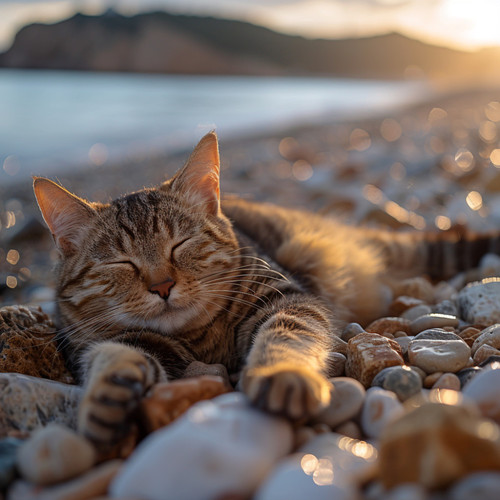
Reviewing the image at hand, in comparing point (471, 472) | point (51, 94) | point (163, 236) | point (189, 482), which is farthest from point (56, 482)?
point (51, 94)

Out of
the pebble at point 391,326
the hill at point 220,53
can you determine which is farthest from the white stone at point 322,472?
the hill at point 220,53

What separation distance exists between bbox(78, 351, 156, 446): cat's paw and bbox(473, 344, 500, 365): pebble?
1.26 m

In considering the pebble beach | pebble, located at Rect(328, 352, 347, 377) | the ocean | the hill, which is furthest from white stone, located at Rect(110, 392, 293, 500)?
the hill

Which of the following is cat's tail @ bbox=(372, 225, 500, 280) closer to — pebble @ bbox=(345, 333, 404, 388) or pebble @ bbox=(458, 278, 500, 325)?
pebble @ bbox=(458, 278, 500, 325)

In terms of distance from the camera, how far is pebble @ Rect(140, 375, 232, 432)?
1.55m

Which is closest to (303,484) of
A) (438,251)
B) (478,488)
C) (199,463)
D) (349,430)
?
(199,463)

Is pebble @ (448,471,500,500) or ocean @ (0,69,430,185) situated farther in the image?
ocean @ (0,69,430,185)

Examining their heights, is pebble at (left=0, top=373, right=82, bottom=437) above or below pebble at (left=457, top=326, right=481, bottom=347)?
below

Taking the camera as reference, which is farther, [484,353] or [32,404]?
[484,353]

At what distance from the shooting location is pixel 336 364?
6.72ft

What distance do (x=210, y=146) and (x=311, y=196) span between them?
356cm

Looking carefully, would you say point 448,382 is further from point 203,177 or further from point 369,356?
point 203,177

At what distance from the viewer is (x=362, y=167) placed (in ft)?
23.7

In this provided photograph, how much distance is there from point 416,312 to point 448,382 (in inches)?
36.7
